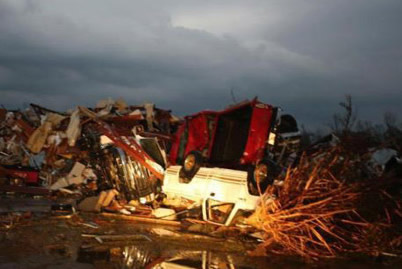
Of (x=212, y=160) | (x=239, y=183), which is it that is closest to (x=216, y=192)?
(x=239, y=183)

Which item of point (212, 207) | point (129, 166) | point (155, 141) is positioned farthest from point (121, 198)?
point (212, 207)

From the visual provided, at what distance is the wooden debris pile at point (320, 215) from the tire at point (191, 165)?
73.0 inches

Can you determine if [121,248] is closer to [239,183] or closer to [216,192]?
[216,192]

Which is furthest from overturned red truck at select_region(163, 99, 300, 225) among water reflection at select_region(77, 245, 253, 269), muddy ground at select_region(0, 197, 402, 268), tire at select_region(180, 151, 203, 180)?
water reflection at select_region(77, 245, 253, 269)

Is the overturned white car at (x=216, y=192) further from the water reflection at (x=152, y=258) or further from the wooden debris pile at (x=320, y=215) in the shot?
the water reflection at (x=152, y=258)

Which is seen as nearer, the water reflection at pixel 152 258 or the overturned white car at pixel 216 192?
the water reflection at pixel 152 258

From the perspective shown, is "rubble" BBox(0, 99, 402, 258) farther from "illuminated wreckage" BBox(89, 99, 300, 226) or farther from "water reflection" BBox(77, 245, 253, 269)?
"water reflection" BBox(77, 245, 253, 269)

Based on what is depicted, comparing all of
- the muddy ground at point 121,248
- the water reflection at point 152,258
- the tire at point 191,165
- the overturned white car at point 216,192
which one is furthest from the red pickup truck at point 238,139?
the water reflection at point 152,258

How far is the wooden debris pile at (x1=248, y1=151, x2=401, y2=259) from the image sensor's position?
671 cm

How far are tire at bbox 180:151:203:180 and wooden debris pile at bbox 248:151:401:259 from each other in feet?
6.08

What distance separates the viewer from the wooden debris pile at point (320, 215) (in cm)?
671

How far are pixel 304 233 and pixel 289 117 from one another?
3405 mm

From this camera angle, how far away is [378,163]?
8781 mm

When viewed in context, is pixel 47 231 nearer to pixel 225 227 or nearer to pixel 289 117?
pixel 225 227
